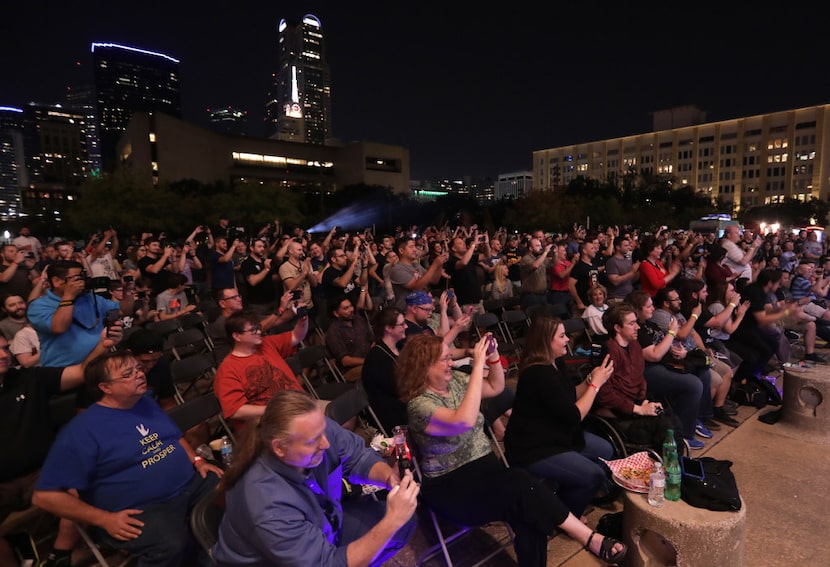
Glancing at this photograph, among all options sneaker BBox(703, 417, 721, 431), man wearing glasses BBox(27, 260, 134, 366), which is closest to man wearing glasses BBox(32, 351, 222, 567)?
man wearing glasses BBox(27, 260, 134, 366)

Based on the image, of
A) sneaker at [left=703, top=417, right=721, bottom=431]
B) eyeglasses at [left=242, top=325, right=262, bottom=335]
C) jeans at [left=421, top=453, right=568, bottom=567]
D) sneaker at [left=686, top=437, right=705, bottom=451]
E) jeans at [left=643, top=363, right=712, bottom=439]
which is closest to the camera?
jeans at [left=421, top=453, right=568, bottom=567]

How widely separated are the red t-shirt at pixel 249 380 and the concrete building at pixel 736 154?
82.7 meters

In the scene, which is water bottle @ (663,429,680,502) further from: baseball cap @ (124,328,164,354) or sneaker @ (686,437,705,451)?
baseball cap @ (124,328,164,354)

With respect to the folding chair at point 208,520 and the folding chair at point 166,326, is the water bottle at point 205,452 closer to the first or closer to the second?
the folding chair at point 208,520

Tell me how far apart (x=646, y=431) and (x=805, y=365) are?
2.95 metres

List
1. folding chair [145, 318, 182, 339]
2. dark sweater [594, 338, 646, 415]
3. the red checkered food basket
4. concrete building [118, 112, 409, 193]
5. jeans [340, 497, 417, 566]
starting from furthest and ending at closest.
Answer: concrete building [118, 112, 409, 193] < folding chair [145, 318, 182, 339] < dark sweater [594, 338, 646, 415] < the red checkered food basket < jeans [340, 497, 417, 566]

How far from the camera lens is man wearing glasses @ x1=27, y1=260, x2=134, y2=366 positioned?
12.1 ft

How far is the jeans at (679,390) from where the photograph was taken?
4430 millimetres

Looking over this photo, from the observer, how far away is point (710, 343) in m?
5.64

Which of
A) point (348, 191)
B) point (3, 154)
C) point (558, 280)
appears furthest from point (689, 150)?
point (3, 154)

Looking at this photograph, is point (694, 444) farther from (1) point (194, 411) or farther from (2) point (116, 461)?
(2) point (116, 461)

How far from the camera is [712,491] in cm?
279

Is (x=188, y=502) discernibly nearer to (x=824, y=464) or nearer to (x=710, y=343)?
(x=824, y=464)

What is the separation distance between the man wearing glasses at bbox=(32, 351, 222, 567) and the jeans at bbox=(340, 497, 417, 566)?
85 cm
